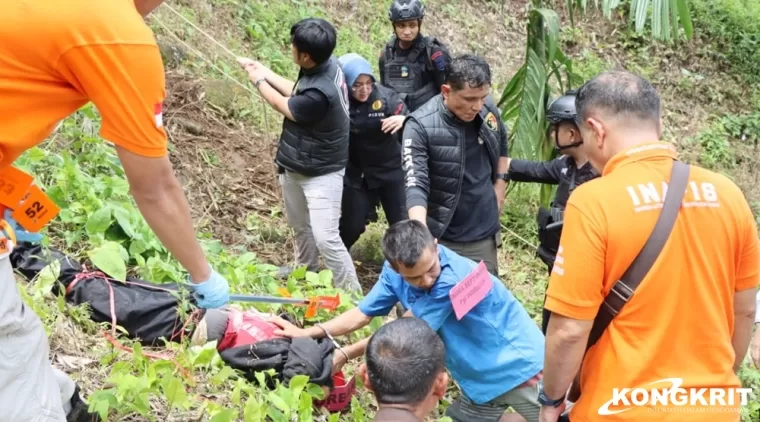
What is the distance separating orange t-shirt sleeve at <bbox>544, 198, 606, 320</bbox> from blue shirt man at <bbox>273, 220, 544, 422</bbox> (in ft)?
2.81

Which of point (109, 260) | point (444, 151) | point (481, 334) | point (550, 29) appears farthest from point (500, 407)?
point (550, 29)

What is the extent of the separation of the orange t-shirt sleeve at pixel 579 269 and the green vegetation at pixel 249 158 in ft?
3.82

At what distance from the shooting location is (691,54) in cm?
1181

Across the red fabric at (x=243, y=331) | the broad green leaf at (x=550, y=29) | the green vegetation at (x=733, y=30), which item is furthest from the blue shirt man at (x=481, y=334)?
the green vegetation at (x=733, y=30)

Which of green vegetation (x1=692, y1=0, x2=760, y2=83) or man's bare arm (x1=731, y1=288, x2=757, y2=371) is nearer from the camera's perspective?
man's bare arm (x1=731, y1=288, x2=757, y2=371)

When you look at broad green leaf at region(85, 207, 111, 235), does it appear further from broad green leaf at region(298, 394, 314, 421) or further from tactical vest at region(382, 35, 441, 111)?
tactical vest at region(382, 35, 441, 111)

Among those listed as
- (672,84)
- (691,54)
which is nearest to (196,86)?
(672,84)

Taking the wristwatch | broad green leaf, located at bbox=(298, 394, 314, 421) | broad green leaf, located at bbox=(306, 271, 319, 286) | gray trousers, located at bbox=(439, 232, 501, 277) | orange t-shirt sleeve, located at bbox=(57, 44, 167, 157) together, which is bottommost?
gray trousers, located at bbox=(439, 232, 501, 277)

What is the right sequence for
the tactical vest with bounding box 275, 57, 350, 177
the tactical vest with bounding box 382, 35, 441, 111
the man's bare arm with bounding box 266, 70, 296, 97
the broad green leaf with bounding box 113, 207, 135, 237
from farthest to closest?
the tactical vest with bounding box 382, 35, 441, 111
the man's bare arm with bounding box 266, 70, 296, 97
the tactical vest with bounding box 275, 57, 350, 177
the broad green leaf with bounding box 113, 207, 135, 237

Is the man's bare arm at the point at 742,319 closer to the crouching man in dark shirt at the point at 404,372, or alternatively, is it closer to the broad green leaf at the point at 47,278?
the crouching man in dark shirt at the point at 404,372

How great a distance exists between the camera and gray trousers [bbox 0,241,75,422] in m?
1.80

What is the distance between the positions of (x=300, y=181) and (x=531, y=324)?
2133mm

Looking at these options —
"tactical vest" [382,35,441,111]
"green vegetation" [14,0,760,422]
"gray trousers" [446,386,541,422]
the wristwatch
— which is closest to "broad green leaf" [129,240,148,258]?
"green vegetation" [14,0,760,422]

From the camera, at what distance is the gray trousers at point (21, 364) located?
1801 mm
